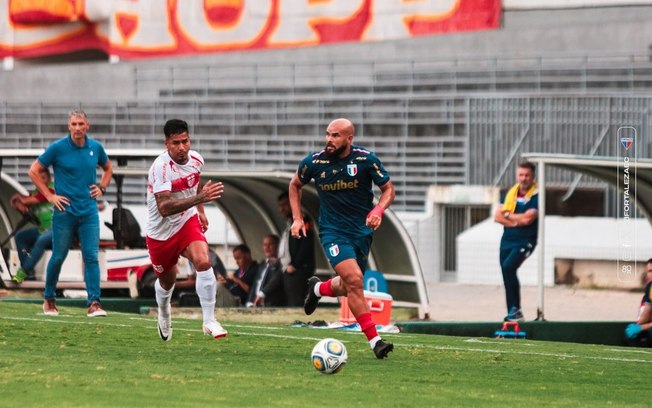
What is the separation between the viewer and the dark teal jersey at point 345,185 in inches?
488

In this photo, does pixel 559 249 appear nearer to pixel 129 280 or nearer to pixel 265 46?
pixel 129 280

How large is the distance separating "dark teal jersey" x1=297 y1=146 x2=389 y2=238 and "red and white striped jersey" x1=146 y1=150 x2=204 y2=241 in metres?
0.87

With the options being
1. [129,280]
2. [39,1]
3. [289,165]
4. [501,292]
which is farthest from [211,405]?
[39,1]

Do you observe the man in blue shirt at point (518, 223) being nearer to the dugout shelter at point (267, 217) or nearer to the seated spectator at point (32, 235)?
the dugout shelter at point (267, 217)

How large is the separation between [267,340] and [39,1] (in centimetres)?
3421

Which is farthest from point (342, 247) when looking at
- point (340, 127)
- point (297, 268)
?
point (297, 268)

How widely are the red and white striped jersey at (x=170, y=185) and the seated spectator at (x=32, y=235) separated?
28.2ft

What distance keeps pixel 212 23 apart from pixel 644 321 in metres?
27.7

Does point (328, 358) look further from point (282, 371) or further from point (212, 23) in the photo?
point (212, 23)

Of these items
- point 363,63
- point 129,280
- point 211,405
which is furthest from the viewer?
point 363,63

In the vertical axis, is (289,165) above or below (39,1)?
below

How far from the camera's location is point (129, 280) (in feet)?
69.9

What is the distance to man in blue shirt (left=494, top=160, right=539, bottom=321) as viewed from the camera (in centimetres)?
1858

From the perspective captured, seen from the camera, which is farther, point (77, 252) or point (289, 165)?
Answer: point (289, 165)
